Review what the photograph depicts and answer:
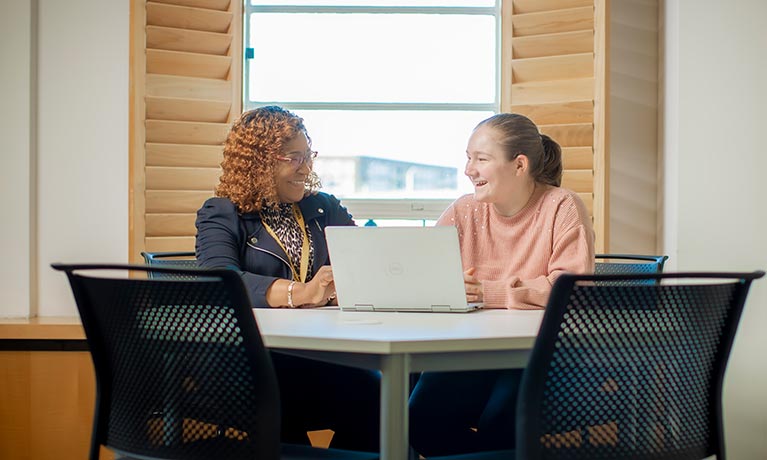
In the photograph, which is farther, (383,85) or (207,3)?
(383,85)

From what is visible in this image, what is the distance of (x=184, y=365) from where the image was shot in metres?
1.43

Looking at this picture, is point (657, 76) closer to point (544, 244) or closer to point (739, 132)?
point (739, 132)

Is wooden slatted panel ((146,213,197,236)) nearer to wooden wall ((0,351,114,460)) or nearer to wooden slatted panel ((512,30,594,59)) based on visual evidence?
wooden wall ((0,351,114,460))

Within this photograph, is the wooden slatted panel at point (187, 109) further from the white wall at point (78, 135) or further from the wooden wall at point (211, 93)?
the white wall at point (78, 135)

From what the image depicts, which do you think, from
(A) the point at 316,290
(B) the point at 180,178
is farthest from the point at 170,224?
(A) the point at 316,290

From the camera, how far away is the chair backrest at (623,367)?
132 cm

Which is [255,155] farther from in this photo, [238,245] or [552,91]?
[552,91]

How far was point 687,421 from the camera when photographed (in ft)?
4.70

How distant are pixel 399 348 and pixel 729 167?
227 centimetres

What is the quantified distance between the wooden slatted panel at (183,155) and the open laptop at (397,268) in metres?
1.52

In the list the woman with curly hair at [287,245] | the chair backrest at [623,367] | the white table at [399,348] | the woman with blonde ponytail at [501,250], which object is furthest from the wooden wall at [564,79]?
the chair backrest at [623,367]

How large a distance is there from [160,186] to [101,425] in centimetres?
197

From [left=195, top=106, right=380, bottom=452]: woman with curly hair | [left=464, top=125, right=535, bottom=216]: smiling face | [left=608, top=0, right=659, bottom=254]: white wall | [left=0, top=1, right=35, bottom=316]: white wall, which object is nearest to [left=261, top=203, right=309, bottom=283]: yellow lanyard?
[left=195, top=106, right=380, bottom=452]: woman with curly hair

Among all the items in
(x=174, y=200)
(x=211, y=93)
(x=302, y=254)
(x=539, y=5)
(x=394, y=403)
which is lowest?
(x=394, y=403)
